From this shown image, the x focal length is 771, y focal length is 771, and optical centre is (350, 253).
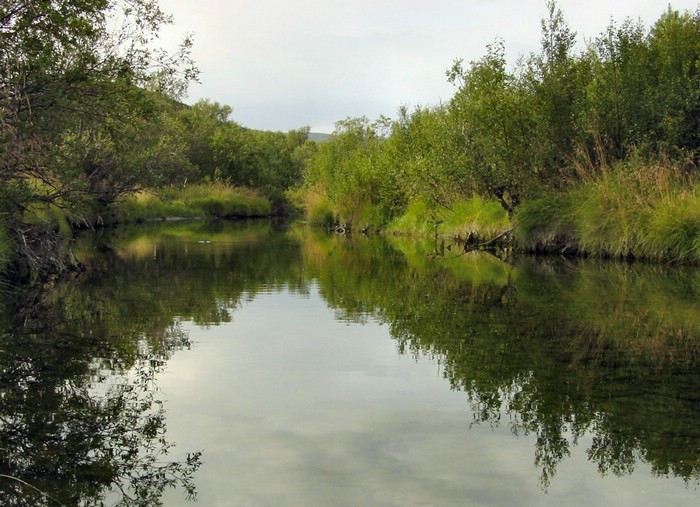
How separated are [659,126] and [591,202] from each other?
3.92 meters

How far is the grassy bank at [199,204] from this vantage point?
4947 cm

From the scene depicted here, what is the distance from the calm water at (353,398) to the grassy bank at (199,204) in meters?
37.1

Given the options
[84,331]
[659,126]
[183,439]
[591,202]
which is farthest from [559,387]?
[659,126]

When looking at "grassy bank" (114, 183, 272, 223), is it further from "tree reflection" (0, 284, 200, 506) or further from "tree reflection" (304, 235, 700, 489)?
"tree reflection" (0, 284, 200, 506)

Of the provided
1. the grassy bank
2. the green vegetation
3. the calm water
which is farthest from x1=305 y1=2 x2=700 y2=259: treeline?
the grassy bank

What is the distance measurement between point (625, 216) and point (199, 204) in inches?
1685

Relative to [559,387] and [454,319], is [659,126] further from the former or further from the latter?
[559,387]

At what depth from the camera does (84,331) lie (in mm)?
9688

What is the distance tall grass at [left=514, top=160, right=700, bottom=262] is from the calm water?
5.27 meters

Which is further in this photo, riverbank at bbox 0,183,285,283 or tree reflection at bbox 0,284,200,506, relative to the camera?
riverbank at bbox 0,183,285,283

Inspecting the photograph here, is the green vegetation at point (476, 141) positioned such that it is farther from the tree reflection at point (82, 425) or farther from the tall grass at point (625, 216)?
the tree reflection at point (82, 425)

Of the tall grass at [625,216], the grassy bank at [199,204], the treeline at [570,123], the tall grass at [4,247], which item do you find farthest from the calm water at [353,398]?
the grassy bank at [199,204]

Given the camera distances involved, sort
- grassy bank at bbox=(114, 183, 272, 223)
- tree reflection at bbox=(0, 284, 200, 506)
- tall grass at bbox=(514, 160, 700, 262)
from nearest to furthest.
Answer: tree reflection at bbox=(0, 284, 200, 506) → tall grass at bbox=(514, 160, 700, 262) → grassy bank at bbox=(114, 183, 272, 223)

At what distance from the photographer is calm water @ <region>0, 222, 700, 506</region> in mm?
4703
